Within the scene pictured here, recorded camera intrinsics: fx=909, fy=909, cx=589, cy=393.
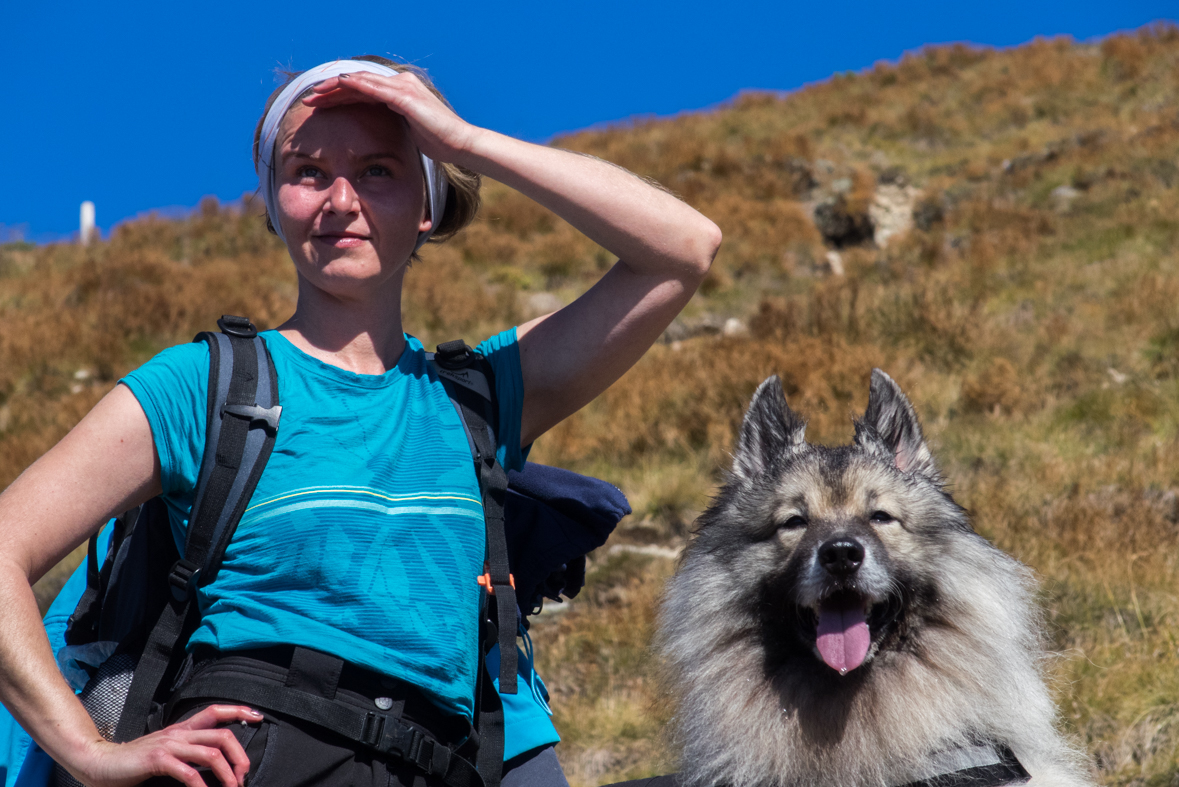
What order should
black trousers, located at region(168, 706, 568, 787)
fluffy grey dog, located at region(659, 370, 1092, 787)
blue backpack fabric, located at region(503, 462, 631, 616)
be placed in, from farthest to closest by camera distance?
blue backpack fabric, located at region(503, 462, 631, 616) → fluffy grey dog, located at region(659, 370, 1092, 787) → black trousers, located at region(168, 706, 568, 787)

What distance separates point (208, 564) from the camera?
1.86 meters

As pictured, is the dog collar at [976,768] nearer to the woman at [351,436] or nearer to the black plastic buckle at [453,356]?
the woman at [351,436]

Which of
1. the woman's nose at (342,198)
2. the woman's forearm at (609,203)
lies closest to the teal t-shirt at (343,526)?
the woman's nose at (342,198)

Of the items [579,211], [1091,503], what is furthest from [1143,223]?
[579,211]

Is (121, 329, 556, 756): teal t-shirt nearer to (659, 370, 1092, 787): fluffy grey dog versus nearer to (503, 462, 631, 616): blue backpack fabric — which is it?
(503, 462, 631, 616): blue backpack fabric

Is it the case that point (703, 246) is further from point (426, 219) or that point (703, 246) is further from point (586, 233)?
point (426, 219)

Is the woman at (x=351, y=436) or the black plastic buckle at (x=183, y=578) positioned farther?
the black plastic buckle at (x=183, y=578)

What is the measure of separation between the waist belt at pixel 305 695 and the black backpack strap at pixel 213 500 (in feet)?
0.24

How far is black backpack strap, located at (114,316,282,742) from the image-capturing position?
5.99 feet

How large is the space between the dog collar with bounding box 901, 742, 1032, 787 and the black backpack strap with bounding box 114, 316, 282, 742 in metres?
1.89

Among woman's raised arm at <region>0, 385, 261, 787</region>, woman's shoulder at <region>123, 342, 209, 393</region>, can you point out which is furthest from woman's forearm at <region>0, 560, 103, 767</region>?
woman's shoulder at <region>123, 342, 209, 393</region>

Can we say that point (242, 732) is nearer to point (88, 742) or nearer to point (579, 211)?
point (88, 742)

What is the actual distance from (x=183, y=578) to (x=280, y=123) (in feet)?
3.57

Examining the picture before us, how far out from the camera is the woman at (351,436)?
1717mm
